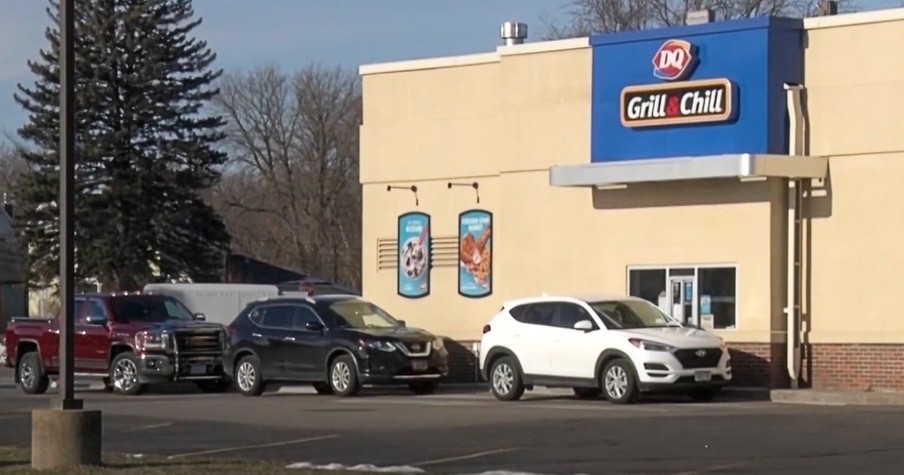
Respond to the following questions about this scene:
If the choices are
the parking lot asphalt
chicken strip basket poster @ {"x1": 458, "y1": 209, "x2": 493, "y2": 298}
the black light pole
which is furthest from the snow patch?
chicken strip basket poster @ {"x1": 458, "y1": 209, "x2": 493, "y2": 298}

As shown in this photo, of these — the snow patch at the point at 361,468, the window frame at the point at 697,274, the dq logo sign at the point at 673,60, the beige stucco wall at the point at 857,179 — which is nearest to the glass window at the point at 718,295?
the window frame at the point at 697,274

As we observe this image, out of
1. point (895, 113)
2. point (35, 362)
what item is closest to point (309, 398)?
point (35, 362)

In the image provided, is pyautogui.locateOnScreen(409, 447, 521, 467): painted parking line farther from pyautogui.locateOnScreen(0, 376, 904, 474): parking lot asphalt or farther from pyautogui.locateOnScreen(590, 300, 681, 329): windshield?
pyautogui.locateOnScreen(590, 300, 681, 329): windshield

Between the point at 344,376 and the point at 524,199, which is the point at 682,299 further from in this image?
the point at 344,376

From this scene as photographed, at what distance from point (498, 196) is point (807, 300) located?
6.74 m

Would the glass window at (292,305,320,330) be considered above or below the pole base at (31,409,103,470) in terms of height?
above

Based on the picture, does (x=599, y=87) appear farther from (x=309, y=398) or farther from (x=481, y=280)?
(x=309, y=398)

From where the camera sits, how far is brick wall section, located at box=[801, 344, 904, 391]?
86.6ft

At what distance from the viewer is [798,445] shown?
17531mm

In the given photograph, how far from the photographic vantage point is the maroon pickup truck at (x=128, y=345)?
30.1m

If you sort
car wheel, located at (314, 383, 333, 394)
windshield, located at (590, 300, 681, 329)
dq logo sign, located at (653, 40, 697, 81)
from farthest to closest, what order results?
car wheel, located at (314, 383, 333, 394) → dq logo sign, located at (653, 40, 697, 81) → windshield, located at (590, 300, 681, 329)

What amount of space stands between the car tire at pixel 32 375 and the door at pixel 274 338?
4622 mm

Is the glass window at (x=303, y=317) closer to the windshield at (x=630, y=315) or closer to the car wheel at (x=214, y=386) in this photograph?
the car wheel at (x=214, y=386)

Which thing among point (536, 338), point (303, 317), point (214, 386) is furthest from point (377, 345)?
point (214, 386)
